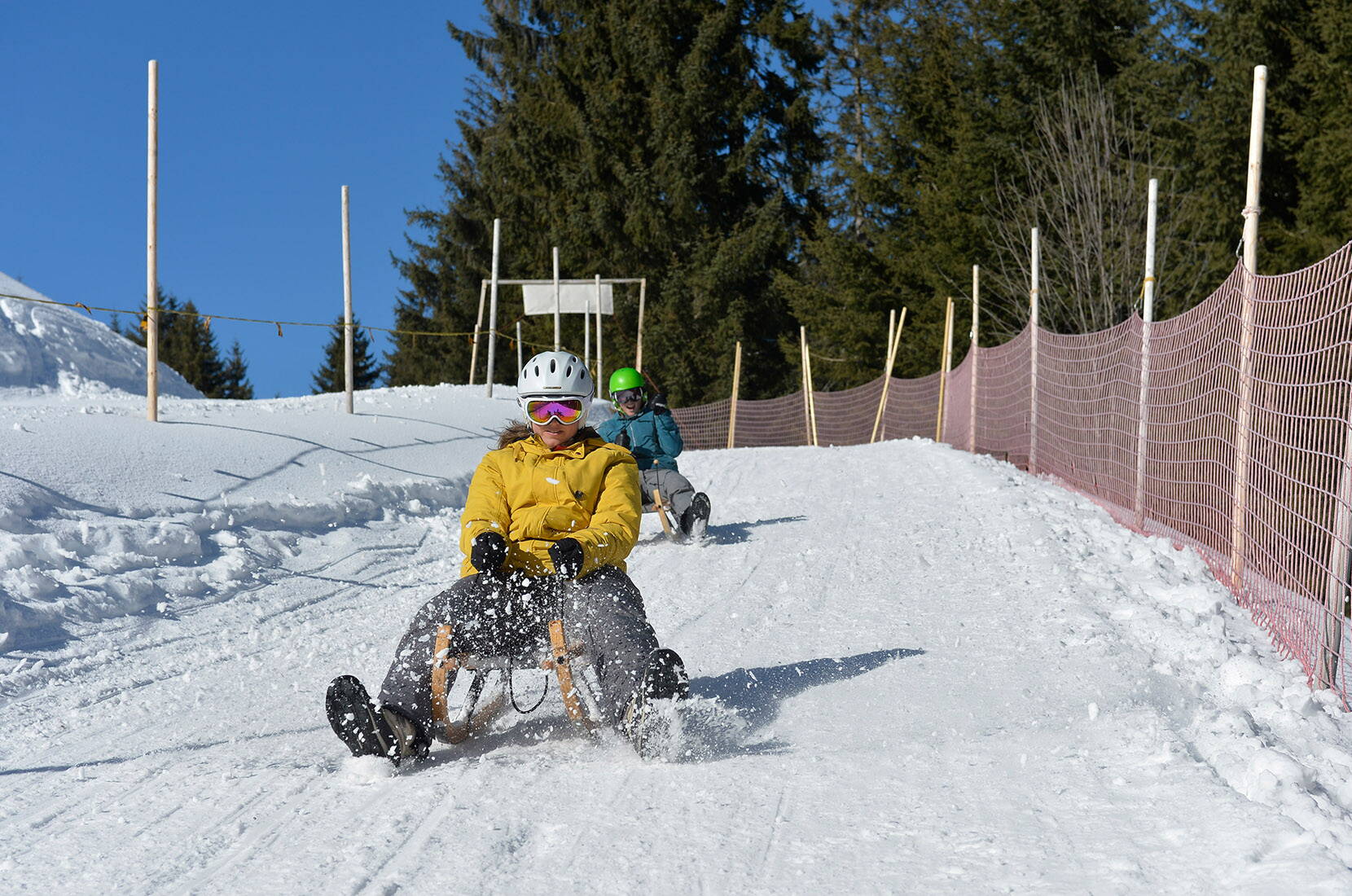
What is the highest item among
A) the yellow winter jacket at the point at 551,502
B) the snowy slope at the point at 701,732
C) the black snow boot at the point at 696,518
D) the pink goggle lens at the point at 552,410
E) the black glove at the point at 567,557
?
the pink goggle lens at the point at 552,410

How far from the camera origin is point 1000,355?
15.9m

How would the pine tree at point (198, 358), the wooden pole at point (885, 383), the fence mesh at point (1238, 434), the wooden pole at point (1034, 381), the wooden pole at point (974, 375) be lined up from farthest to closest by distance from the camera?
the pine tree at point (198, 358) → the wooden pole at point (885, 383) → the wooden pole at point (974, 375) → the wooden pole at point (1034, 381) → the fence mesh at point (1238, 434)

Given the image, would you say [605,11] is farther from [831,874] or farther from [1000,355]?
[831,874]

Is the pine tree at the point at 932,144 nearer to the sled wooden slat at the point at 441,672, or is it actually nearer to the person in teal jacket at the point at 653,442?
the person in teal jacket at the point at 653,442

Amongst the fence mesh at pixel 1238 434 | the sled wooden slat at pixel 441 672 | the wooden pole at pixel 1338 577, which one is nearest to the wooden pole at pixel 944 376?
the fence mesh at pixel 1238 434

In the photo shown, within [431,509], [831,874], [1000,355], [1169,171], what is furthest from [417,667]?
[1169,171]

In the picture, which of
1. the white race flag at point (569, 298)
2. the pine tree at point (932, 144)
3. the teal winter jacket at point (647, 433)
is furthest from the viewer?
the pine tree at point (932, 144)

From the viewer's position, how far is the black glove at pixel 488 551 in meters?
4.02

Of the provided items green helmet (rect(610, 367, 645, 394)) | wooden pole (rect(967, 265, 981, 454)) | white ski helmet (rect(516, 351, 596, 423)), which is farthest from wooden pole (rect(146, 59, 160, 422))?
wooden pole (rect(967, 265, 981, 454))

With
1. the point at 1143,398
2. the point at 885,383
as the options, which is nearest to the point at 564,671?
the point at 1143,398

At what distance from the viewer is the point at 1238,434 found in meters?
6.66

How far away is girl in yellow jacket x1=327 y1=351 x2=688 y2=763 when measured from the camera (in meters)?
3.86

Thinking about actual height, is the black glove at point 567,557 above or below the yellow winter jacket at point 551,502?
below

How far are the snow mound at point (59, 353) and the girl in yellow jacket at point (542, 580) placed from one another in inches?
593
